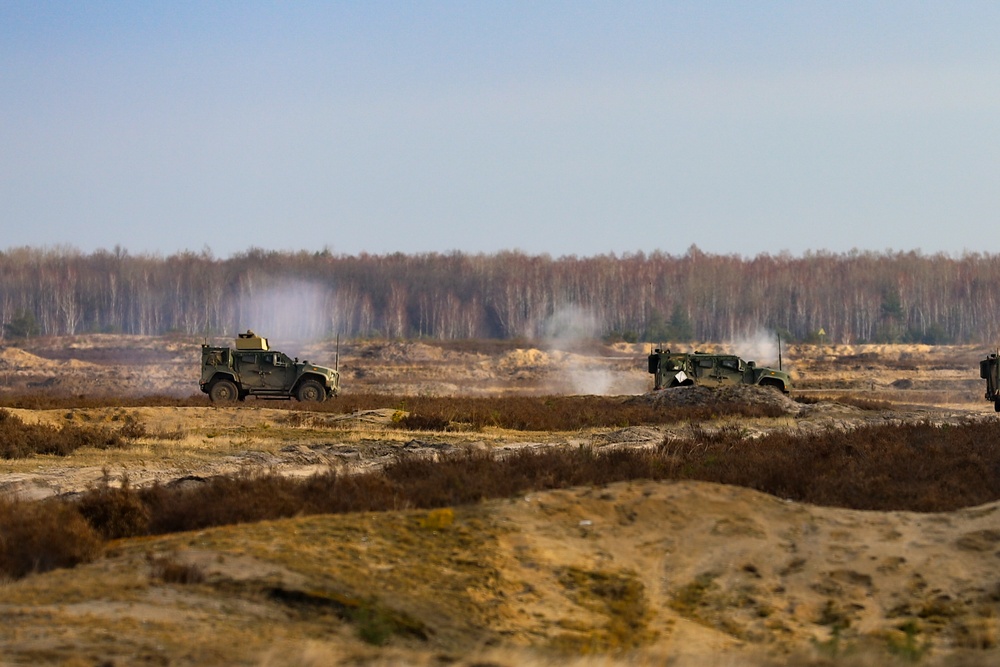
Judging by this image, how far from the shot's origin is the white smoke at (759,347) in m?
76.9

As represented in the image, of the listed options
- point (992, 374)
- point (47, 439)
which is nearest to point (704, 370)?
point (992, 374)

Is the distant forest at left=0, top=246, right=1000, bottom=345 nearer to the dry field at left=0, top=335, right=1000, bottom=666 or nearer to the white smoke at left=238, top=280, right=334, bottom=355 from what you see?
the white smoke at left=238, top=280, right=334, bottom=355

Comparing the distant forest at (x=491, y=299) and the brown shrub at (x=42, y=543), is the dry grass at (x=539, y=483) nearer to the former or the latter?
the brown shrub at (x=42, y=543)

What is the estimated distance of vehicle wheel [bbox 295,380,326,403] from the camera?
3741 cm

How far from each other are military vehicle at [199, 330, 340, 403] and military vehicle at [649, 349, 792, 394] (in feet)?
35.2

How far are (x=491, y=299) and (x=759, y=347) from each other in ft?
91.4

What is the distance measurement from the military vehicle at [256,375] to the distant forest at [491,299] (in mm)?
54904

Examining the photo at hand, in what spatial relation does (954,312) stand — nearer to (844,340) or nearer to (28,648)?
(844,340)

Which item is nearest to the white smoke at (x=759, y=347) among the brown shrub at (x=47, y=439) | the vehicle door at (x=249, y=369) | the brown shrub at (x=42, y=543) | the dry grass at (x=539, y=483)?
the vehicle door at (x=249, y=369)

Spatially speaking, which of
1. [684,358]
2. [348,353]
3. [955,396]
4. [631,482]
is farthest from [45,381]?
[631,482]

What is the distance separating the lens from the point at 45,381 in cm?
6244

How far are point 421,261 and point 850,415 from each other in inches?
3640

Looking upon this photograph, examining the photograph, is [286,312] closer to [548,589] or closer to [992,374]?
[992,374]

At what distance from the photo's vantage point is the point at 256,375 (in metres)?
37.4
